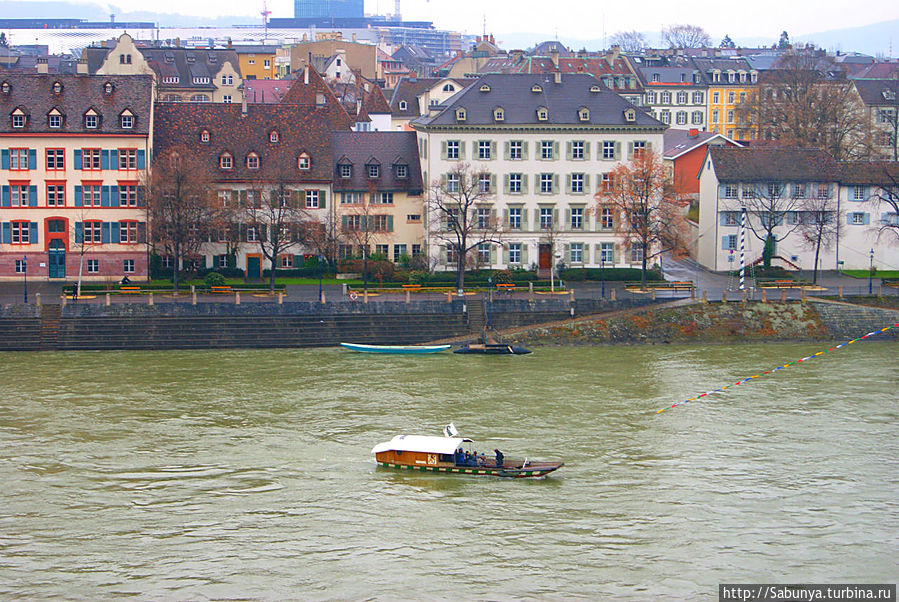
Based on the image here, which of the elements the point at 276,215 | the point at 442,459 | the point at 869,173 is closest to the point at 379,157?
the point at 276,215

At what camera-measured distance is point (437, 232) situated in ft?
256

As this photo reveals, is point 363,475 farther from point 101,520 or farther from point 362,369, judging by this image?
point 362,369

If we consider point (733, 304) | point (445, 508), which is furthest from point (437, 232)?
point (445, 508)

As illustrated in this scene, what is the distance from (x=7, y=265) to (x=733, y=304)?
4423cm

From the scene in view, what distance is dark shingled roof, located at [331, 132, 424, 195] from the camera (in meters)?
80.9

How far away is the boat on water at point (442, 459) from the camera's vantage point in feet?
135

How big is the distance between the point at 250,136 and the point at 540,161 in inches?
762

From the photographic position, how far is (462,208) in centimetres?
7731

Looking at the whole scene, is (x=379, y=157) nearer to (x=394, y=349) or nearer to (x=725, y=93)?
(x=394, y=349)

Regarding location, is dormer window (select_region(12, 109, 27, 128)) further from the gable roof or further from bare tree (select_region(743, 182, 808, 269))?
the gable roof

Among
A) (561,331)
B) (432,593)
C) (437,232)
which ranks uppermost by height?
(437,232)

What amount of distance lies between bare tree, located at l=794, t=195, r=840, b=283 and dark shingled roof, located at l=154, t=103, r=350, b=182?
3146 centimetres

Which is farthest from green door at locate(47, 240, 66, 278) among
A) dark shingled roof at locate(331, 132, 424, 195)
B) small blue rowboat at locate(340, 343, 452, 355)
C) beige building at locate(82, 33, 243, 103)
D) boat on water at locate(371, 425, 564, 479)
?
beige building at locate(82, 33, 243, 103)

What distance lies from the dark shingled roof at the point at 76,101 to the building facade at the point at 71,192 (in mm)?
89
